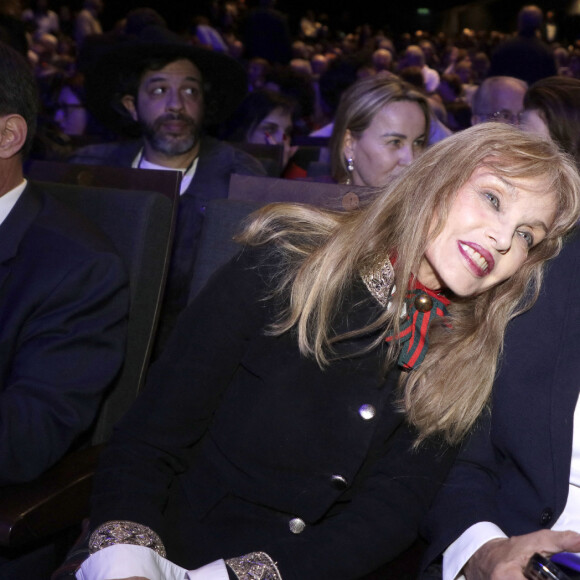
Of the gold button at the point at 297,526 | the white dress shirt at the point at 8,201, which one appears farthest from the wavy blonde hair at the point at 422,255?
the white dress shirt at the point at 8,201

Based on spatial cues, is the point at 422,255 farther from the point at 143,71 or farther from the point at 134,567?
the point at 143,71

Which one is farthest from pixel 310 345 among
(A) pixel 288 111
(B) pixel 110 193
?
(A) pixel 288 111

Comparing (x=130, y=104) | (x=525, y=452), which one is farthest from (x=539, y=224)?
(x=130, y=104)

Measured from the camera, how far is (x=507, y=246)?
152cm

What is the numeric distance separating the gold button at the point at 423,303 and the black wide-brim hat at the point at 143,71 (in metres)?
2.60

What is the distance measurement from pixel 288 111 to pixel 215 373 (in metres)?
3.80

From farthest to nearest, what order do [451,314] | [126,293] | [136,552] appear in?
1. [126,293]
2. [451,314]
3. [136,552]

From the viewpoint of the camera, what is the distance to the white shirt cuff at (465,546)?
1491 mm

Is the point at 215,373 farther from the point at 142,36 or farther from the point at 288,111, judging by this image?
the point at 288,111

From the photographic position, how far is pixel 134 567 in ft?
4.42

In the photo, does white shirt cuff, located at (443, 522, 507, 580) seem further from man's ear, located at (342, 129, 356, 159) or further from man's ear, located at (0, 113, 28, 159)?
man's ear, located at (342, 129, 356, 159)

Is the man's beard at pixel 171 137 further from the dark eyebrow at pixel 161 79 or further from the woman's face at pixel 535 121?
the woman's face at pixel 535 121

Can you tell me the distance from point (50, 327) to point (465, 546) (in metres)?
0.96

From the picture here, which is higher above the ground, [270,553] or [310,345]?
[310,345]
